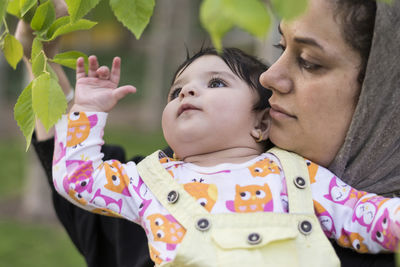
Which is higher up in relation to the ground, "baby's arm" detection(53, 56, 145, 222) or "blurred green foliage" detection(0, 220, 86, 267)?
"baby's arm" detection(53, 56, 145, 222)

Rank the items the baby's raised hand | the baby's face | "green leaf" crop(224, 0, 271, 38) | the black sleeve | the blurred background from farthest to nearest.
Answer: the blurred background < the black sleeve < the baby's raised hand < the baby's face < "green leaf" crop(224, 0, 271, 38)

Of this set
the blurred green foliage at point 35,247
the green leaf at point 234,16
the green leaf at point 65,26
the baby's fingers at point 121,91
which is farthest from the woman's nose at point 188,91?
the blurred green foliage at point 35,247

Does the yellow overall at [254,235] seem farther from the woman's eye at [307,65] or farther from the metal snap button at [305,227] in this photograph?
the woman's eye at [307,65]

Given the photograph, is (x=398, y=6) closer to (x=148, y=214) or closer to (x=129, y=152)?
(x=148, y=214)

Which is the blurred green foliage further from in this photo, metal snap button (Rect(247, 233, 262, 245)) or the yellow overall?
metal snap button (Rect(247, 233, 262, 245))

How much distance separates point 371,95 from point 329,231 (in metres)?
0.48

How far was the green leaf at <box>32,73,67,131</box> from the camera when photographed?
1.75 meters

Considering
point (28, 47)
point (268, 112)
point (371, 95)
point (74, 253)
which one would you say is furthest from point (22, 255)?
point (371, 95)

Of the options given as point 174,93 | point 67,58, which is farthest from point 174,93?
point 67,58

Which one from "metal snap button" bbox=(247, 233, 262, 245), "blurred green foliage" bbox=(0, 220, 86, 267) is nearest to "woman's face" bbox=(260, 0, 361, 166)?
"metal snap button" bbox=(247, 233, 262, 245)

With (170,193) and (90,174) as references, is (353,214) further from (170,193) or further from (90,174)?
(90,174)

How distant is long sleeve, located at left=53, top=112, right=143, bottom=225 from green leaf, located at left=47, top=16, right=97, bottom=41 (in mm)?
352

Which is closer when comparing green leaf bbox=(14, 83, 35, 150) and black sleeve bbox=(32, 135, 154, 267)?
green leaf bbox=(14, 83, 35, 150)

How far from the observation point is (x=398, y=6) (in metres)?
1.92
